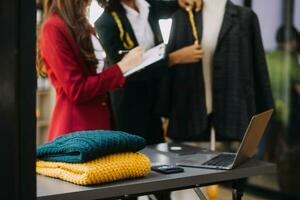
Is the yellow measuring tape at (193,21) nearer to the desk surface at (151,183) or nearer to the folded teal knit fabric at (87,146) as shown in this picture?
the desk surface at (151,183)

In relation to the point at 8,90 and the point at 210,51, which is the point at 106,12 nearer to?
the point at 210,51

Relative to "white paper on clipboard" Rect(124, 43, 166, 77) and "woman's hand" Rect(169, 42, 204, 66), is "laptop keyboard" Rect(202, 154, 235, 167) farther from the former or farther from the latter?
"woman's hand" Rect(169, 42, 204, 66)

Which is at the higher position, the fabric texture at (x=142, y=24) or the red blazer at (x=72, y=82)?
the fabric texture at (x=142, y=24)

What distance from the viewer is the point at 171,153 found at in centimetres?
173

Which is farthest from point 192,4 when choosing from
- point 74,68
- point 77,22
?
point 74,68

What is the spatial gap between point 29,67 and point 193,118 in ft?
4.34

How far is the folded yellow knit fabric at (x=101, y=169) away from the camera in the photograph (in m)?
1.21

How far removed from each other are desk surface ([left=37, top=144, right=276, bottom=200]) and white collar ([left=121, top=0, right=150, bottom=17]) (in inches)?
26.0

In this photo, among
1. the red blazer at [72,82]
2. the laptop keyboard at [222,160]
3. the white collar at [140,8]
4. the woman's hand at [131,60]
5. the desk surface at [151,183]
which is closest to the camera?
the desk surface at [151,183]

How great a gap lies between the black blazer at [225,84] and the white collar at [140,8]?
0.48ft

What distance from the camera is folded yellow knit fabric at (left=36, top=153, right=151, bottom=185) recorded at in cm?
121

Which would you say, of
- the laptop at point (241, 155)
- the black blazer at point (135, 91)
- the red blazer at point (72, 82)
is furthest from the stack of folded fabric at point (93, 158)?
the black blazer at point (135, 91)

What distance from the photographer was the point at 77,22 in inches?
72.8

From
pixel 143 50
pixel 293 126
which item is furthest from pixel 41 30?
pixel 293 126
